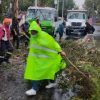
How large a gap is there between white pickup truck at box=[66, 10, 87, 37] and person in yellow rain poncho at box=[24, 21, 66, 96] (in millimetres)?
28280

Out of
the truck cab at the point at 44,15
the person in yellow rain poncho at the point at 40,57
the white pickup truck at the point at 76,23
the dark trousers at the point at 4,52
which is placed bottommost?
the white pickup truck at the point at 76,23

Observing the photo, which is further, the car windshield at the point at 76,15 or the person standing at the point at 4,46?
the car windshield at the point at 76,15

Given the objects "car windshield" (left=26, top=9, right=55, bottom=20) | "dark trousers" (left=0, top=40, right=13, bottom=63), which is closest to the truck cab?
"car windshield" (left=26, top=9, right=55, bottom=20)

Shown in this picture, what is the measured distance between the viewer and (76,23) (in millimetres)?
38438

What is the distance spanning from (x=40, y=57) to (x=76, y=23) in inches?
1146

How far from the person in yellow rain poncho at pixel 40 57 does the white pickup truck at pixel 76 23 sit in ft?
92.8

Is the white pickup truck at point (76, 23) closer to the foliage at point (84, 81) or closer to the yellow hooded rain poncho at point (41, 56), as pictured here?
A: the foliage at point (84, 81)

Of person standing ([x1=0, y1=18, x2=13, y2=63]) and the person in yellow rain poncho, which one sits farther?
person standing ([x1=0, y1=18, x2=13, y2=63])

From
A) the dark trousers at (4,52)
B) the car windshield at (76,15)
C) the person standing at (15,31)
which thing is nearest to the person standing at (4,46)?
the dark trousers at (4,52)

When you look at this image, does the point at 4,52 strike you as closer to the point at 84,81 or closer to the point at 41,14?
the point at 84,81

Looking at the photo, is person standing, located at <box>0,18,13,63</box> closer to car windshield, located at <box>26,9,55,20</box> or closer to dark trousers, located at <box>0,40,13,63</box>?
dark trousers, located at <box>0,40,13,63</box>

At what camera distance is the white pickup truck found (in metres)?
38.2

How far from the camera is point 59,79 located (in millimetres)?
10820

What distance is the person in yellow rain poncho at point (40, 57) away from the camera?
373 inches
